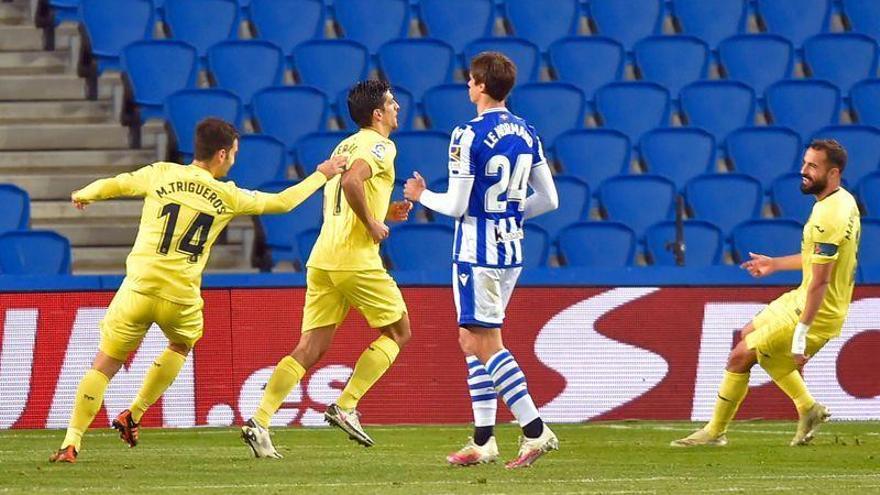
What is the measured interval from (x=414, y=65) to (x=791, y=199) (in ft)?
11.9

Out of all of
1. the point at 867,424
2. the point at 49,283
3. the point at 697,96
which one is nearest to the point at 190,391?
the point at 49,283

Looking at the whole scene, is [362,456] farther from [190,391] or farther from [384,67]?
[384,67]

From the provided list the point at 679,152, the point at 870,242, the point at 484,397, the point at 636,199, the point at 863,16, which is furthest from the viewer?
the point at 863,16

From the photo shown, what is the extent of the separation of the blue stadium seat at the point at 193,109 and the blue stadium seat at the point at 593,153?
9.39 ft

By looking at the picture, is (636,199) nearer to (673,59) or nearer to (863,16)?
(673,59)

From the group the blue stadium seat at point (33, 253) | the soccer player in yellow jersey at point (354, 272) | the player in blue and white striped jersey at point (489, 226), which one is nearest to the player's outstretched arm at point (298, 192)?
the soccer player in yellow jersey at point (354, 272)

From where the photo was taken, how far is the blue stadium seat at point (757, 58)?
677 inches

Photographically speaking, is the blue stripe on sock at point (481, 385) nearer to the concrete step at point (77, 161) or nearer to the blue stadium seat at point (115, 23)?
the concrete step at point (77, 161)

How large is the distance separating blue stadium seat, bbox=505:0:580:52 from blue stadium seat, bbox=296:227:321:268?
4450 mm

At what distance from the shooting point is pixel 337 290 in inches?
394

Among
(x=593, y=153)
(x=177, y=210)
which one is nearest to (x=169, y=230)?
(x=177, y=210)

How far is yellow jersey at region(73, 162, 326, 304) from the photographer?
9352 mm

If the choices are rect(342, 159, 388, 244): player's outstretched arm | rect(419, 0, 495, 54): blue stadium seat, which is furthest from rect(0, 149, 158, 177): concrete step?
rect(342, 159, 388, 244): player's outstretched arm

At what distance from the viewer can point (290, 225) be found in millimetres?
14641
